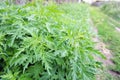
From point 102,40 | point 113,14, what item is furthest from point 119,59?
point 113,14

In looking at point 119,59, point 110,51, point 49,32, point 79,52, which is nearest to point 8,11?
point 49,32

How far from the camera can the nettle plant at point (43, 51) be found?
1.77 m

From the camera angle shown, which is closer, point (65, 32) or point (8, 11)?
point (65, 32)

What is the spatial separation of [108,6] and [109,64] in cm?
1062

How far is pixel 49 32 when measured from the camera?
77.4 inches

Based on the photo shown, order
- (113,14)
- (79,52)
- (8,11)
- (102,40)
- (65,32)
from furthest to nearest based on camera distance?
(113,14) < (102,40) < (8,11) < (65,32) < (79,52)

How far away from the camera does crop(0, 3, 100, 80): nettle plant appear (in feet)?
5.80

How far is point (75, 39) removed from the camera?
187cm

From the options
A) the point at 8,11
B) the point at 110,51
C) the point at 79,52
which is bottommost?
the point at 110,51

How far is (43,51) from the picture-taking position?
1.78 m

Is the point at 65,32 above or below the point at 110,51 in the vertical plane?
above

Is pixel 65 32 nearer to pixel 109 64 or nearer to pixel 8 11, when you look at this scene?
pixel 8 11

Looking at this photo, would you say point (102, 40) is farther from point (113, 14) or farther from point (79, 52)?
point (113, 14)

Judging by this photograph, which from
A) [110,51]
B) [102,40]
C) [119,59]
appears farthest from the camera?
[102,40]
